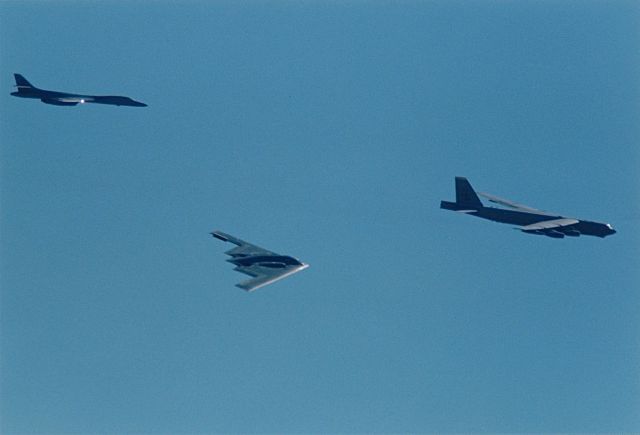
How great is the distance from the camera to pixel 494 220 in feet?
242

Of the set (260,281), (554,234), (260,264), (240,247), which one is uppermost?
(554,234)

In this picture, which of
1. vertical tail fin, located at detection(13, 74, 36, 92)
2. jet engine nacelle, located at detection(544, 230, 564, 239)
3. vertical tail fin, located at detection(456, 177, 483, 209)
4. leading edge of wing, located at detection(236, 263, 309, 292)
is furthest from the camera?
vertical tail fin, located at detection(456, 177, 483, 209)

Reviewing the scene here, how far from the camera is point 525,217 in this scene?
72812mm

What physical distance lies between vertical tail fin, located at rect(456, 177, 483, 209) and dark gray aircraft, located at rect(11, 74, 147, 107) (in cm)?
3432

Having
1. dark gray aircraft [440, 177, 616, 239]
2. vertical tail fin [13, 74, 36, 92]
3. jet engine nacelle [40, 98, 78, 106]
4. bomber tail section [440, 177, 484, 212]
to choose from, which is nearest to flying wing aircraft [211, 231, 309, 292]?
bomber tail section [440, 177, 484, 212]

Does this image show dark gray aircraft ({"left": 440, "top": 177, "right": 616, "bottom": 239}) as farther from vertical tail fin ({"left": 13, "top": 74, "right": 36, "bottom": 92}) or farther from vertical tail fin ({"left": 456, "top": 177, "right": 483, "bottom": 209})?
vertical tail fin ({"left": 13, "top": 74, "right": 36, "bottom": 92})

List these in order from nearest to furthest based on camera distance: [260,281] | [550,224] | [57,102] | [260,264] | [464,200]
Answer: [260,281] < [260,264] < [550,224] < [57,102] < [464,200]

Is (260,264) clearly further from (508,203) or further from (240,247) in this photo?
(508,203)

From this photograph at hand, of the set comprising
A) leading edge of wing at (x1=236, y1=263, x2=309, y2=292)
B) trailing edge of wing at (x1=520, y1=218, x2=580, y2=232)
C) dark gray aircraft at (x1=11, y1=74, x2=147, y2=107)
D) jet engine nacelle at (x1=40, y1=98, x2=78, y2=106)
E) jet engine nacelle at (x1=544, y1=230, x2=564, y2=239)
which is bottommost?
leading edge of wing at (x1=236, y1=263, x2=309, y2=292)

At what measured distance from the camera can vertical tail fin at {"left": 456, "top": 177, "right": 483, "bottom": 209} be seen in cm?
7444

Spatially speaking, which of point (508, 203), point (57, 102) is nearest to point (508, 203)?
point (508, 203)

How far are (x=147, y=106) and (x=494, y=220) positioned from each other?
3725 cm

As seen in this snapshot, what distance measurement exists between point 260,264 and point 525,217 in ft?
87.3

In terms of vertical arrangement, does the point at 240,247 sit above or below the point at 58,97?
below
